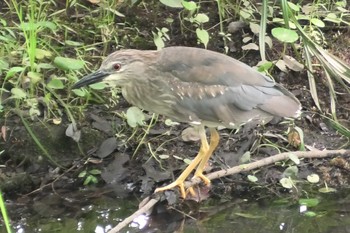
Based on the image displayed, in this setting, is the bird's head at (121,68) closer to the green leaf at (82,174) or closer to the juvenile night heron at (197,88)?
the juvenile night heron at (197,88)

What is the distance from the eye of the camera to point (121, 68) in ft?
13.3

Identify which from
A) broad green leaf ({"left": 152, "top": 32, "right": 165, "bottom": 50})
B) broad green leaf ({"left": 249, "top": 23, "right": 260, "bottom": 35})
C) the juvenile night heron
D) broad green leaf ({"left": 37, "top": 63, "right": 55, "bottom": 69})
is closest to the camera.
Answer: the juvenile night heron

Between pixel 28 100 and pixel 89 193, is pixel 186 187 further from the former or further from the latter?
pixel 28 100

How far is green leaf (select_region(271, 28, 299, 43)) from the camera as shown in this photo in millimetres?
4836

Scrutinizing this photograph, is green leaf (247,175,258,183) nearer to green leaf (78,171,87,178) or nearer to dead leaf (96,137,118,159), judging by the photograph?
dead leaf (96,137,118,159)

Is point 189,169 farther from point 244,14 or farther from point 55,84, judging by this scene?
point 244,14

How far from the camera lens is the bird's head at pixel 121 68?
4.01 meters

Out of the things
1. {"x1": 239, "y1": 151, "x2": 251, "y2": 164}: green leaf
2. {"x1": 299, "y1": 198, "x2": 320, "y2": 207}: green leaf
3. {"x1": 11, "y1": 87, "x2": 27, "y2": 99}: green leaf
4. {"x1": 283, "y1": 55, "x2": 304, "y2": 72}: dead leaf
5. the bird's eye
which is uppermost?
the bird's eye

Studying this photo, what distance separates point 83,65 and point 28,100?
1.28ft

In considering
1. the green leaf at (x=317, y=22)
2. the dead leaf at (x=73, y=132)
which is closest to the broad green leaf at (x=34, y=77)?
the dead leaf at (x=73, y=132)

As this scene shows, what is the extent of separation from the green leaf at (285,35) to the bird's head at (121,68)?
3.33 feet

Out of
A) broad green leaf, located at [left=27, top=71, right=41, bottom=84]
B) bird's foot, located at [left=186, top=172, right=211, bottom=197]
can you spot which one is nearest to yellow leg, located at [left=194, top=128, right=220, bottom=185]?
bird's foot, located at [left=186, top=172, right=211, bottom=197]

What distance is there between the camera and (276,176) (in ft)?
15.2

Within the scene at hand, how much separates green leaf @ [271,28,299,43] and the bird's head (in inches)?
39.9
